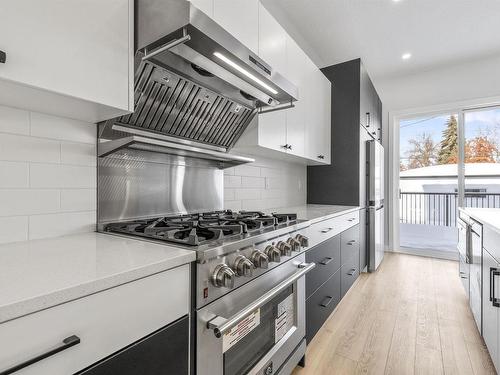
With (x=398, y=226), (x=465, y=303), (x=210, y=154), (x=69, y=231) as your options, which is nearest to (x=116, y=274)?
(x=69, y=231)

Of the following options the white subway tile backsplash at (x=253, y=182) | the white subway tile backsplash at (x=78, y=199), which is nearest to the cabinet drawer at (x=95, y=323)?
the white subway tile backsplash at (x=78, y=199)

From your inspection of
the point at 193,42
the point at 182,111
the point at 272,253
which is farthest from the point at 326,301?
the point at 193,42

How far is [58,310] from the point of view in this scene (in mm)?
566

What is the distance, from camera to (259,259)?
1126mm

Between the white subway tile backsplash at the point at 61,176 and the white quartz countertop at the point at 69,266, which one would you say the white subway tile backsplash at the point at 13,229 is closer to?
the white quartz countertop at the point at 69,266

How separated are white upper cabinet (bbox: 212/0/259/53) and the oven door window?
1417 millimetres

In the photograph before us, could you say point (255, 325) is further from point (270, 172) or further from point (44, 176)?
point (270, 172)

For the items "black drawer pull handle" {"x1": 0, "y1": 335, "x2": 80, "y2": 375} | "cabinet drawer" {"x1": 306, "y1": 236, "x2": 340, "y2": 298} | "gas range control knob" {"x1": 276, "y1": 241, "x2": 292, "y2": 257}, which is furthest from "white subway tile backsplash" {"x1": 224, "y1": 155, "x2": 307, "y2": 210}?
"black drawer pull handle" {"x1": 0, "y1": 335, "x2": 80, "y2": 375}

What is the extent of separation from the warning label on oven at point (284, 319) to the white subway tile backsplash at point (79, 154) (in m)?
1.14

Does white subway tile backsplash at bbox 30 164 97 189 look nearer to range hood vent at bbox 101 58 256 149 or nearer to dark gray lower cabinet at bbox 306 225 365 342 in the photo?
range hood vent at bbox 101 58 256 149

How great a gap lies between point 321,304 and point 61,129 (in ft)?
6.01

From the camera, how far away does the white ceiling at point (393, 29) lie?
263 centimetres

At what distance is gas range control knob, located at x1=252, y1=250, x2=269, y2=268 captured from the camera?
3.67 ft

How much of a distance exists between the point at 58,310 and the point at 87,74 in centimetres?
75
